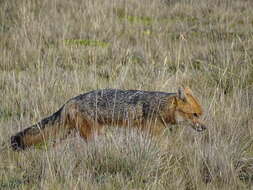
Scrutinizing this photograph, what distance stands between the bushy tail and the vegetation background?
9 cm

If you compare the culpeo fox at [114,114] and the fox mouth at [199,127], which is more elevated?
the culpeo fox at [114,114]

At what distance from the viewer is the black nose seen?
4.35 m

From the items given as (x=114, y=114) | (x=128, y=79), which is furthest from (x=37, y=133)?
(x=128, y=79)

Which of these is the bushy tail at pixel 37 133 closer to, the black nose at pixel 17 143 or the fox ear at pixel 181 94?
the black nose at pixel 17 143

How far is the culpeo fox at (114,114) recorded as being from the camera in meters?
4.54

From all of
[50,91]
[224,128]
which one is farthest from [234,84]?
[50,91]

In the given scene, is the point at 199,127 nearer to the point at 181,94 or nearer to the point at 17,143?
the point at 181,94

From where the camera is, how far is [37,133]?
14.7ft

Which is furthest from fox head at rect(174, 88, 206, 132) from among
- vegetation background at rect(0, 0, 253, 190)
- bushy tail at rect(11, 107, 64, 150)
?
bushy tail at rect(11, 107, 64, 150)

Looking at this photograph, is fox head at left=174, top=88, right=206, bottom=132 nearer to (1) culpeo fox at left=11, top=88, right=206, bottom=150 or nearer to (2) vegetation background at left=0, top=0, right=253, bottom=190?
(1) culpeo fox at left=11, top=88, right=206, bottom=150

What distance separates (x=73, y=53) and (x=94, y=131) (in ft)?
12.7

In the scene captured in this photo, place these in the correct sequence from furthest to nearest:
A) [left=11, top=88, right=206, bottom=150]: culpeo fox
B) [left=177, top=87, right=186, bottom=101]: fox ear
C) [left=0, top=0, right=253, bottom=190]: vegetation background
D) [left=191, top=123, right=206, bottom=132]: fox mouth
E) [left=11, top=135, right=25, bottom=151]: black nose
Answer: [left=177, top=87, right=186, bottom=101]: fox ear
[left=191, top=123, right=206, bottom=132]: fox mouth
[left=11, top=88, right=206, bottom=150]: culpeo fox
[left=11, top=135, right=25, bottom=151]: black nose
[left=0, top=0, right=253, bottom=190]: vegetation background

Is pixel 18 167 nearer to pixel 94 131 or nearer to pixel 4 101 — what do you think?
pixel 94 131

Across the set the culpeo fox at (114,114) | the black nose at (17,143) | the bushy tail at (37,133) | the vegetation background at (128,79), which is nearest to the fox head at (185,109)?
the culpeo fox at (114,114)
